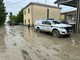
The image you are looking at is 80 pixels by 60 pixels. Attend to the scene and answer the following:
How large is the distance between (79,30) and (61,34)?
3795 mm

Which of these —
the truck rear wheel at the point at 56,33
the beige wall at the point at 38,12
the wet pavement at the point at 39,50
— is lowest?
the wet pavement at the point at 39,50

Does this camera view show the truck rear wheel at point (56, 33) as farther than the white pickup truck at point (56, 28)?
Yes

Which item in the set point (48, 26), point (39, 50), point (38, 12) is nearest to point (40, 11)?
point (38, 12)

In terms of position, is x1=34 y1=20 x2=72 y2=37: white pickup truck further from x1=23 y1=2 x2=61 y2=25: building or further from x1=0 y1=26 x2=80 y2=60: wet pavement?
x1=23 y1=2 x2=61 y2=25: building

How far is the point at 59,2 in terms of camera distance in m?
20.1

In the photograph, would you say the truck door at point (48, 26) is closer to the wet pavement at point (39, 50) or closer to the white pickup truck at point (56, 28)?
the white pickup truck at point (56, 28)

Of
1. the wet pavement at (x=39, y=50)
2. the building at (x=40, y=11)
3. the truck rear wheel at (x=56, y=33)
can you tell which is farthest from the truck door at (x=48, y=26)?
the building at (x=40, y=11)

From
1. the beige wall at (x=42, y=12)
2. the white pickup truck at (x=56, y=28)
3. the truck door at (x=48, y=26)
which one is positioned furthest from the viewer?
the beige wall at (x=42, y=12)

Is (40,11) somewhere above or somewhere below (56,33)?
above

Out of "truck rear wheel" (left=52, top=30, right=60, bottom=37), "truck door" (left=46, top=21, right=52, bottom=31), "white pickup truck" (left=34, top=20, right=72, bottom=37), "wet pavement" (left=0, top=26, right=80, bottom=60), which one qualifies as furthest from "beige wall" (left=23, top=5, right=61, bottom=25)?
"wet pavement" (left=0, top=26, right=80, bottom=60)

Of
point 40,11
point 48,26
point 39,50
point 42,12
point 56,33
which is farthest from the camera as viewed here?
point 42,12

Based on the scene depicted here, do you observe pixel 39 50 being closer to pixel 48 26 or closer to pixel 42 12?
pixel 48 26

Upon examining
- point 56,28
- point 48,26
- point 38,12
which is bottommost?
point 56,28

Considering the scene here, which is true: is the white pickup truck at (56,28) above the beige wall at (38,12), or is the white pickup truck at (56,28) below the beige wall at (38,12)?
below
